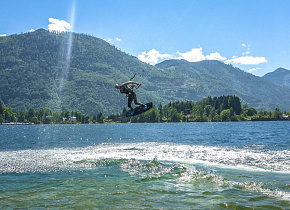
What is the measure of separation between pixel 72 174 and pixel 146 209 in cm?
1127

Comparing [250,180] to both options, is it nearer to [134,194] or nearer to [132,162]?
[134,194]

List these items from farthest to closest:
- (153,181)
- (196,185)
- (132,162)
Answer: (132,162)
(153,181)
(196,185)

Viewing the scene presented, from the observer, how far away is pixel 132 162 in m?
28.3

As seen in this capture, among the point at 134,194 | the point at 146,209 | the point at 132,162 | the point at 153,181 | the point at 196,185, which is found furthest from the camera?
the point at 132,162

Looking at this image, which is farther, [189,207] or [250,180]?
[250,180]

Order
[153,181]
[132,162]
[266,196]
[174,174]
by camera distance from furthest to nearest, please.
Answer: [132,162]
[174,174]
[153,181]
[266,196]

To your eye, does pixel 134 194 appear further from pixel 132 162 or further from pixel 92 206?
pixel 132 162

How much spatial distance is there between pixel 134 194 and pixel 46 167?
1364 cm

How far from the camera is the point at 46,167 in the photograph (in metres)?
26.2

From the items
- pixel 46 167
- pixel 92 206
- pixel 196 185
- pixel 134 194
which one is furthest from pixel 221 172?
pixel 46 167

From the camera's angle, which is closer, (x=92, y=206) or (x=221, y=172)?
(x=92, y=206)

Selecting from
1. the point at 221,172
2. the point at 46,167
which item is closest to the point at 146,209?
the point at 221,172

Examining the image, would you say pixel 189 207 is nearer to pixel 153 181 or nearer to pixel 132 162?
pixel 153 181

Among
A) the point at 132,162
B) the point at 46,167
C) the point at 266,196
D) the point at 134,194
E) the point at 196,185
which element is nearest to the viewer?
the point at 266,196
